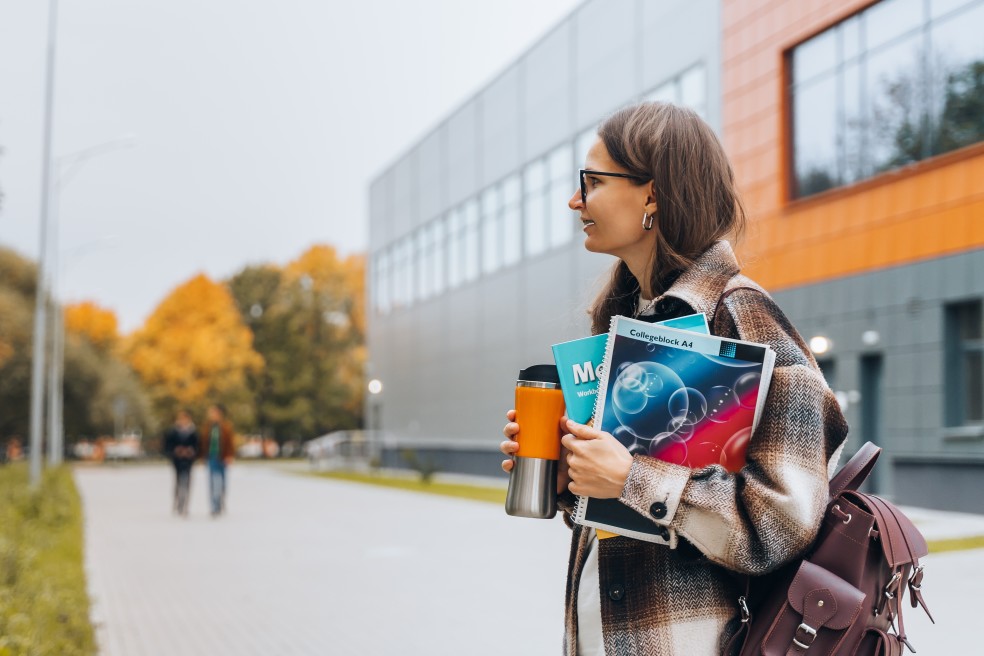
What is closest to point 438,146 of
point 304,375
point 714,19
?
point 714,19

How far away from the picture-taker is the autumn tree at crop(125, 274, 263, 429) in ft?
218

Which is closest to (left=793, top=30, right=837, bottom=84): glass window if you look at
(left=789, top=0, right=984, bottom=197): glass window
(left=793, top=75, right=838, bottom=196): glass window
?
(left=789, top=0, right=984, bottom=197): glass window

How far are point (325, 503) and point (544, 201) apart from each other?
44.1 ft

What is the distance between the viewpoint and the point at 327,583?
1094cm

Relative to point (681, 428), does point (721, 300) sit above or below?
above

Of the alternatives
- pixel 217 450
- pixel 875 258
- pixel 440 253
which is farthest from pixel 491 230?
pixel 217 450

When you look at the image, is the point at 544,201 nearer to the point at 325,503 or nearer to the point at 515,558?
the point at 325,503

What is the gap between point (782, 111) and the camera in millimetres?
22547

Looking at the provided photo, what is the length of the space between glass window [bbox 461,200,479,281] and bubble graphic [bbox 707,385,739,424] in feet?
122

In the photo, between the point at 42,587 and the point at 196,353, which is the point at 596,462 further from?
the point at 196,353

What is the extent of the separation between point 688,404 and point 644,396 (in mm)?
75

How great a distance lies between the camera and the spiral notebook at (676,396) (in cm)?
191

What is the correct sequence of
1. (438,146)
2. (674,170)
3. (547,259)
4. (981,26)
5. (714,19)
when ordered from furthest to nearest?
(438,146)
(547,259)
(714,19)
(981,26)
(674,170)

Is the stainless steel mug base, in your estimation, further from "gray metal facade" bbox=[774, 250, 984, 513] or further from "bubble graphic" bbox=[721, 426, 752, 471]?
"gray metal facade" bbox=[774, 250, 984, 513]
